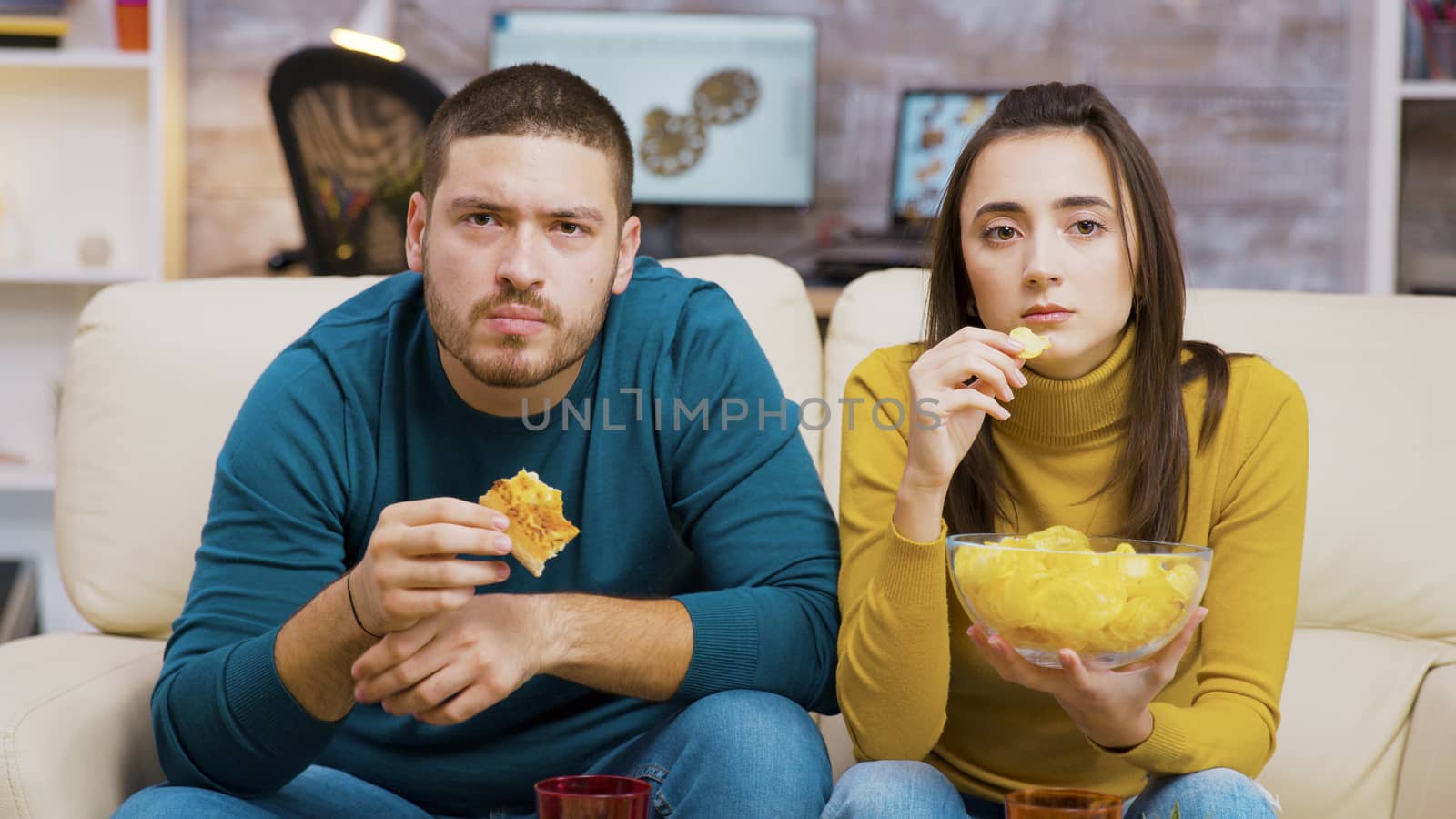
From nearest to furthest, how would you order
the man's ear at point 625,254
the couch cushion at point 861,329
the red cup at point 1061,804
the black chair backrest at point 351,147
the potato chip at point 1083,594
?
1. the red cup at point 1061,804
2. the potato chip at point 1083,594
3. the man's ear at point 625,254
4. the couch cushion at point 861,329
5. the black chair backrest at point 351,147

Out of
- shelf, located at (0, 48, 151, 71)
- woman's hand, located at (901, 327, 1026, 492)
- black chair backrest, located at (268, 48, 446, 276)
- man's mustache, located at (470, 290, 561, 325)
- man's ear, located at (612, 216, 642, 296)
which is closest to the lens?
woman's hand, located at (901, 327, 1026, 492)

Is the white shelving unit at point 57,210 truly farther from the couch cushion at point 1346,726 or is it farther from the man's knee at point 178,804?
the couch cushion at point 1346,726

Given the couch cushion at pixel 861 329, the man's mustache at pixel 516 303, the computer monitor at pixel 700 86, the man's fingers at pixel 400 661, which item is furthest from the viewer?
the computer monitor at pixel 700 86

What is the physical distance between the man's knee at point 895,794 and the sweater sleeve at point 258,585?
1.60 feet

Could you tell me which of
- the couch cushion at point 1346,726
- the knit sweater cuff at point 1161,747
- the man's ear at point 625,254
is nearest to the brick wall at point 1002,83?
the couch cushion at point 1346,726

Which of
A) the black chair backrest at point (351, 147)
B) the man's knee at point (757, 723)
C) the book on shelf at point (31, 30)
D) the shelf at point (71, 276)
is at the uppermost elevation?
the book on shelf at point (31, 30)

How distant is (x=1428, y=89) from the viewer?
3.09 m

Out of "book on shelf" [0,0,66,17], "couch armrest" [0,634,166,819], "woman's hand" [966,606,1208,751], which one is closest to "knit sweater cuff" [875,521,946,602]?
"woman's hand" [966,606,1208,751]

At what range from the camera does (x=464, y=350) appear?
133 cm

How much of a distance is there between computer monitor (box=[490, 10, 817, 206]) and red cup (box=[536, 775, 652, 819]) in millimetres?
2591

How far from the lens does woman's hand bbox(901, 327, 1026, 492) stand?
120 centimetres

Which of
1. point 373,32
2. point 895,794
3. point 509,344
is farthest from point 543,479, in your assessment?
point 373,32

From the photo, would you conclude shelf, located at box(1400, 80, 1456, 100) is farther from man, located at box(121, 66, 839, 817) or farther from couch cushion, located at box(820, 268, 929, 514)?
man, located at box(121, 66, 839, 817)

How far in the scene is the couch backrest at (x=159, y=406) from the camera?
5.48ft
